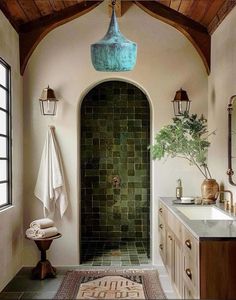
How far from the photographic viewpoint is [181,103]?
4.65 metres

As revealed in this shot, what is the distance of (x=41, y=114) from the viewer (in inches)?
Answer: 185

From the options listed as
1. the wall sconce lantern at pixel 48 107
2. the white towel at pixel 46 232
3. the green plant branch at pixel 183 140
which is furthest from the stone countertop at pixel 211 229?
the wall sconce lantern at pixel 48 107

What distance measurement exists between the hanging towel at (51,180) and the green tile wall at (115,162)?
46.2 inches

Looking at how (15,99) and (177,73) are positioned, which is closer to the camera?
(15,99)

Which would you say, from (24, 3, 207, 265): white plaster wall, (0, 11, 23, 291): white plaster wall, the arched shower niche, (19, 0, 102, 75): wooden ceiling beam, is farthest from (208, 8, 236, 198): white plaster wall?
(0, 11, 23, 291): white plaster wall

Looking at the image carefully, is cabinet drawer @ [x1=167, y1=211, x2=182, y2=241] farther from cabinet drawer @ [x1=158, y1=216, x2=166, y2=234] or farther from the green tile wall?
the green tile wall

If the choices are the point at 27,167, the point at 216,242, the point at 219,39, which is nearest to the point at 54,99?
the point at 27,167

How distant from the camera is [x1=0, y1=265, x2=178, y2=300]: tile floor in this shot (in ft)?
12.4

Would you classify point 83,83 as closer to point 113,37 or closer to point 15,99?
point 15,99

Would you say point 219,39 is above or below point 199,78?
above

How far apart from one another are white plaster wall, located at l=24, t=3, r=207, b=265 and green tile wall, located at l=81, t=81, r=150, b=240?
1075 millimetres

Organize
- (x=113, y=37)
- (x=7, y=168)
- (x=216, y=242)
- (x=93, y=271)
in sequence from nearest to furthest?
(x=216, y=242), (x=113, y=37), (x=7, y=168), (x=93, y=271)

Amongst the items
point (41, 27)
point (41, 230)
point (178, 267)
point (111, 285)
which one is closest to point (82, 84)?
point (41, 27)

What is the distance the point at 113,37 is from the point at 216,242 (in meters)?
1.76
